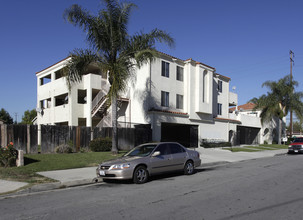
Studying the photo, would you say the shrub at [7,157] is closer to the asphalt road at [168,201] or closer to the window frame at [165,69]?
the asphalt road at [168,201]

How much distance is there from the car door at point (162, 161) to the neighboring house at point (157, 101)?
39.0ft

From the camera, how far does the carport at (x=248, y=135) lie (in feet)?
123

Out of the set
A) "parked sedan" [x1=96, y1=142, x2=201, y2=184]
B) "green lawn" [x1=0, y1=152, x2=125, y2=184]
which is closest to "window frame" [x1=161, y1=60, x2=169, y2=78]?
"green lawn" [x1=0, y1=152, x2=125, y2=184]

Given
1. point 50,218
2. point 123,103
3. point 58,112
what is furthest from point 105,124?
point 50,218

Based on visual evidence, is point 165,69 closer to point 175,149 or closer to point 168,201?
point 175,149

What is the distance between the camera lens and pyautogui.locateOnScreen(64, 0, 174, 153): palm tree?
52.7ft

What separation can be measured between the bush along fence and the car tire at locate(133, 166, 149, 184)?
9.61 meters

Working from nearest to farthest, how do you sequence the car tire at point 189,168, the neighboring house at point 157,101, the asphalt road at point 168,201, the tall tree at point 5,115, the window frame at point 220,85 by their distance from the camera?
the asphalt road at point 168,201 → the car tire at point 189,168 → the neighboring house at point 157,101 → the window frame at point 220,85 → the tall tree at point 5,115

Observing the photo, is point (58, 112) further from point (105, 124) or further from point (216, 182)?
point (216, 182)

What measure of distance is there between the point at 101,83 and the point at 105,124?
414 cm

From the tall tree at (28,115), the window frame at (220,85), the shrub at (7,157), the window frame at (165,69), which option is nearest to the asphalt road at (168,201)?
the shrub at (7,157)

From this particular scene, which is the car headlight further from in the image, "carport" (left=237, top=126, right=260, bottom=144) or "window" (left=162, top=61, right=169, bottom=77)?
"carport" (left=237, top=126, right=260, bottom=144)

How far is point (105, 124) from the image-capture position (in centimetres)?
2522

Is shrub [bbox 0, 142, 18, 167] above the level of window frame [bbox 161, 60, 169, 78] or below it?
below
